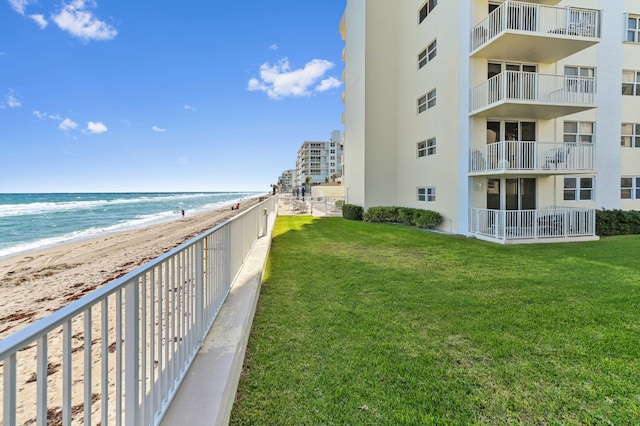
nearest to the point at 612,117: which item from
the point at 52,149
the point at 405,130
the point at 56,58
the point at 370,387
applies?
the point at 405,130

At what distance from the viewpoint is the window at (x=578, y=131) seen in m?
14.3

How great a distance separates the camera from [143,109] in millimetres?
42562

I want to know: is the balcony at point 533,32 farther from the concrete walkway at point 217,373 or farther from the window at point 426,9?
the concrete walkway at point 217,373

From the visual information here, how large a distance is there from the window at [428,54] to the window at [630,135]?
955 cm

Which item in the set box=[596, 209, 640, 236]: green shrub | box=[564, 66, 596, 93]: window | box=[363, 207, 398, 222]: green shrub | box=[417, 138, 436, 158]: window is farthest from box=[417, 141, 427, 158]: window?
box=[596, 209, 640, 236]: green shrub

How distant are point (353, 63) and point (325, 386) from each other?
22.4 metres

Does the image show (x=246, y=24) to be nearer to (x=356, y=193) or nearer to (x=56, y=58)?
(x=56, y=58)

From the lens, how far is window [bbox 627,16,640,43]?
15266 millimetres

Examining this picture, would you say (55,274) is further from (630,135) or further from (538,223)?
(630,135)

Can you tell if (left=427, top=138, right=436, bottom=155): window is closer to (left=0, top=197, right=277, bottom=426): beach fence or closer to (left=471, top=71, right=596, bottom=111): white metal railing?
(left=471, top=71, right=596, bottom=111): white metal railing

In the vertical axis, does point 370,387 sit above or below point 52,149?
below

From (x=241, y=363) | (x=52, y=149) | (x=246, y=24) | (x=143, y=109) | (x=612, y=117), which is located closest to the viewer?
(x=241, y=363)

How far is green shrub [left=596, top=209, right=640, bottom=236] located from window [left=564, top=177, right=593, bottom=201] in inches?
46.3

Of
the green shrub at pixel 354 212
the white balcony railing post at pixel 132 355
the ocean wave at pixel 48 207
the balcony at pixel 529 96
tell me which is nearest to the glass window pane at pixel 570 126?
the balcony at pixel 529 96
